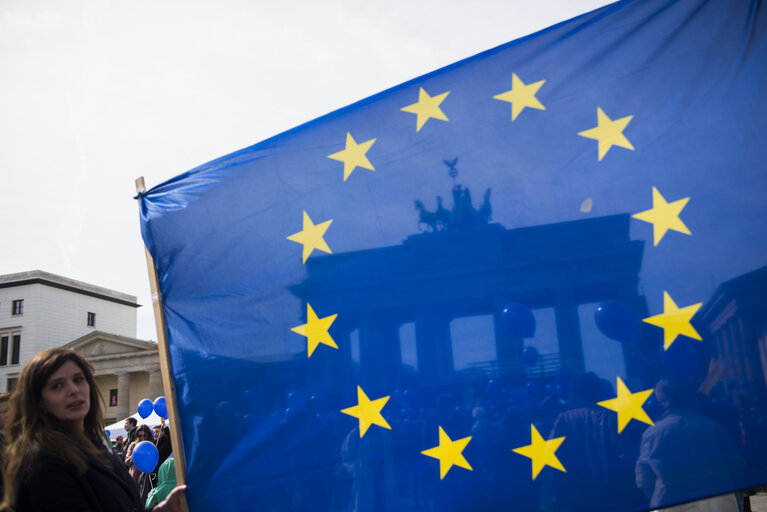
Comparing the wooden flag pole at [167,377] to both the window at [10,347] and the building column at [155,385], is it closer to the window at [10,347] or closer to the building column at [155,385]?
the building column at [155,385]

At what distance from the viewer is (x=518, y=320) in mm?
3436

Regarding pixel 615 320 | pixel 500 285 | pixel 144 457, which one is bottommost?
pixel 144 457

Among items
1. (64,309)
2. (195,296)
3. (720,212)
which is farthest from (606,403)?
(64,309)

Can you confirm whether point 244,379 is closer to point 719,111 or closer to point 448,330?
point 448,330

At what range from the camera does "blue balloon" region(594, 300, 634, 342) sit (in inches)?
129

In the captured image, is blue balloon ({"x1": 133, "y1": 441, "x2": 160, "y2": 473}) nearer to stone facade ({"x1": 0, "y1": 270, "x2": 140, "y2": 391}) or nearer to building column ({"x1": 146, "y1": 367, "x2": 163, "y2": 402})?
building column ({"x1": 146, "y1": 367, "x2": 163, "y2": 402})

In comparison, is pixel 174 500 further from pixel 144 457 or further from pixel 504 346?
pixel 144 457

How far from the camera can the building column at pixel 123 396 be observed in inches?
2186

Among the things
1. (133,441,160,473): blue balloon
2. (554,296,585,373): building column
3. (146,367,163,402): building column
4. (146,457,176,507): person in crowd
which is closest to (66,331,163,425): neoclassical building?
(146,367,163,402): building column

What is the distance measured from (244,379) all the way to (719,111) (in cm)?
316

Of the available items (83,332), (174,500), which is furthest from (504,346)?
(83,332)

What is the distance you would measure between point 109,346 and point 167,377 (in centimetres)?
5892

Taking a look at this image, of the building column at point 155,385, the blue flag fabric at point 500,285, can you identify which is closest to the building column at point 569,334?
the blue flag fabric at point 500,285

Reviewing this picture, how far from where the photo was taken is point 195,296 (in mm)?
4020
